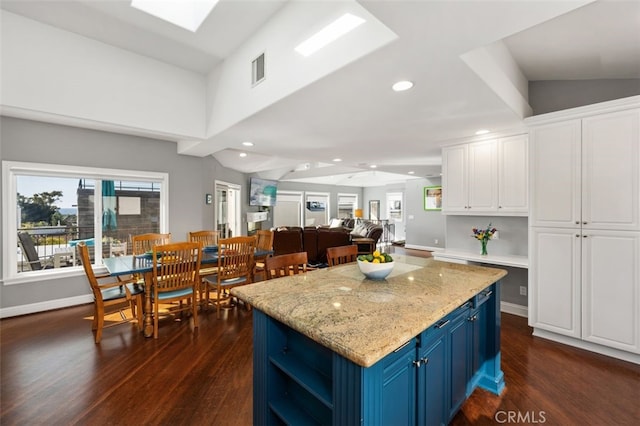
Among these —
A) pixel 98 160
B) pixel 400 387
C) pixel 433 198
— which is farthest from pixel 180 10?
pixel 433 198

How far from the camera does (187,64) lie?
12.3 feet

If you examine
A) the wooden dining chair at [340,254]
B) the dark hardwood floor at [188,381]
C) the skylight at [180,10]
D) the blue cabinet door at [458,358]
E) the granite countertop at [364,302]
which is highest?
the skylight at [180,10]

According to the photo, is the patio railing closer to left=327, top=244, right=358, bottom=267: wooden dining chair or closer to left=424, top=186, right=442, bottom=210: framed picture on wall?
left=327, top=244, right=358, bottom=267: wooden dining chair

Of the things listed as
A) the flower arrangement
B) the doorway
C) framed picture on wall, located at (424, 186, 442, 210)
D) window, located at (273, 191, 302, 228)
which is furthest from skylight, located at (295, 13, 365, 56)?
window, located at (273, 191, 302, 228)

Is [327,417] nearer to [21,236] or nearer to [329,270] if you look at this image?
→ [329,270]

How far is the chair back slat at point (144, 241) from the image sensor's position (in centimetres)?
388

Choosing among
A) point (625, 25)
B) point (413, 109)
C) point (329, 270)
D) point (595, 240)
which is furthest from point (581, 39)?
point (329, 270)

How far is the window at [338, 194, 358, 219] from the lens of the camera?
12492mm

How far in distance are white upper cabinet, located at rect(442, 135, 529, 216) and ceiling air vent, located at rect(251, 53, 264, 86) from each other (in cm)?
284

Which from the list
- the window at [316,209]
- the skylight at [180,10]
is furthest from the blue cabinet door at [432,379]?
the window at [316,209]

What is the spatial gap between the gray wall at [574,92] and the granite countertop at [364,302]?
2444 millimetres

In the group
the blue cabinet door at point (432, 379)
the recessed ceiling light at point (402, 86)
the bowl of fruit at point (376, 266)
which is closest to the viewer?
the blue cabinet door at point (432, 379)

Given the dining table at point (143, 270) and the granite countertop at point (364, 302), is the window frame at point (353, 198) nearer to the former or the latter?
the dining table at point (143, 270)

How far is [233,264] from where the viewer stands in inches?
139
